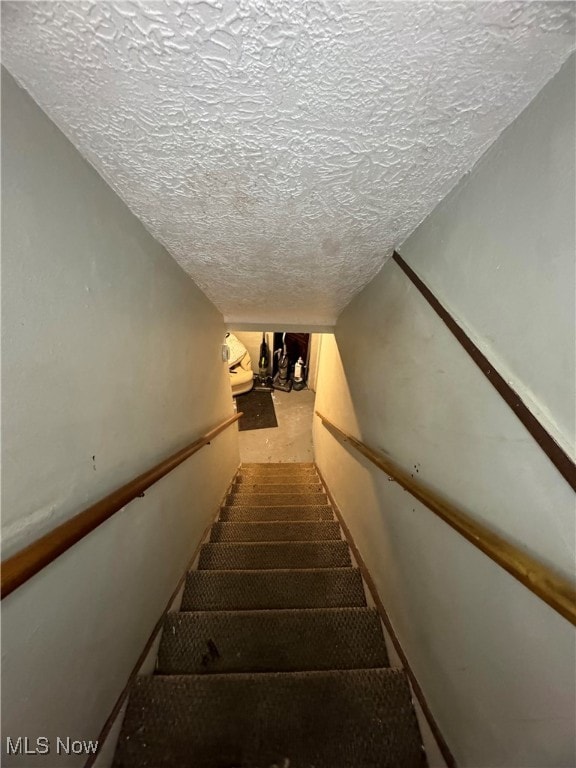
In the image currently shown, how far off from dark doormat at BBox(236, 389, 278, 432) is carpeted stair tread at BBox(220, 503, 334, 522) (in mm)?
2730

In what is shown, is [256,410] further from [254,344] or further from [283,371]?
[254,344]

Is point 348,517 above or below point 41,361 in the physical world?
below

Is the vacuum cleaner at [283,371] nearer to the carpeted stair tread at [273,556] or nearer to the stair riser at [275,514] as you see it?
the stair riser at [275,514]

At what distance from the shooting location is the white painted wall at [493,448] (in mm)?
565

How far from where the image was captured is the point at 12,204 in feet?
1.91

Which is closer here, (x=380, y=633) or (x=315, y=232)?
(x=315, y=232)

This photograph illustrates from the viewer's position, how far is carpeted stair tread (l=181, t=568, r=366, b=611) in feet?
5.24

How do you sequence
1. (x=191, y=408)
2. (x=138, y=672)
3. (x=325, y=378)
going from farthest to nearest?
(x=325, y=378), (x=191, y=408), (x=138, y=672)

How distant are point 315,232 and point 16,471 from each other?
1.20 m

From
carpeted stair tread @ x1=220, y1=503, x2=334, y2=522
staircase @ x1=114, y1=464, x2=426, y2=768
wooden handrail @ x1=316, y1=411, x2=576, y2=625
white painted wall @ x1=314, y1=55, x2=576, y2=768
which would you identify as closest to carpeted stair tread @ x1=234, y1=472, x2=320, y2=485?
carpeted stair tread @ x1=220, y1=503, x2=334, y2=522

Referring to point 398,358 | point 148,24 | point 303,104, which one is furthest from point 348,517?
point 148,24

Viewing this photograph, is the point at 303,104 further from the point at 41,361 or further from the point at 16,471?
the point at 16,471

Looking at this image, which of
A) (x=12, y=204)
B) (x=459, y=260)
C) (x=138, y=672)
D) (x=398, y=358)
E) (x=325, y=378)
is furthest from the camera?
(x=325, y=378)

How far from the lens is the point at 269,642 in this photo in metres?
1.35
